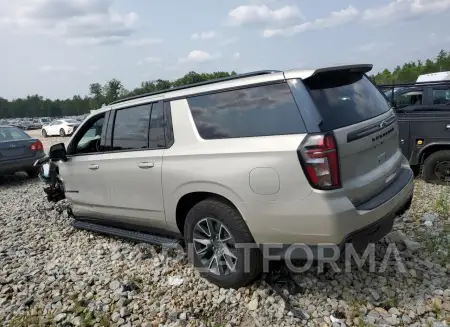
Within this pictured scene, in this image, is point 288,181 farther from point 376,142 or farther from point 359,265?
point 359,265

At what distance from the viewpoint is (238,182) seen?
3135 mm

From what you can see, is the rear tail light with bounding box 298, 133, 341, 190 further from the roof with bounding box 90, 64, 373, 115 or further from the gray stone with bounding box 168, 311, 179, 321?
the gray stone with bounding box 168, 311, 179, 321

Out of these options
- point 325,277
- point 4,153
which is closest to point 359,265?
point 325,277

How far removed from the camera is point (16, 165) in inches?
366

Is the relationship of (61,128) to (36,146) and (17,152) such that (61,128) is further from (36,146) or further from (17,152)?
(17,152)

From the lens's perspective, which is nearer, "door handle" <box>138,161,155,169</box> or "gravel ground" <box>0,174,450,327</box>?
"gravel ground" <box>0,174,450,327</box>

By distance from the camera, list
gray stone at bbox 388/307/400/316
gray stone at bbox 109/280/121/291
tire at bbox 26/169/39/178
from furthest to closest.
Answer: tire at bbox 26/169/39/178, gray stone at bbox 109/280/121/291, gray stone at bbox 388/307/400/316

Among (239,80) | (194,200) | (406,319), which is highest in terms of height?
(239,80)

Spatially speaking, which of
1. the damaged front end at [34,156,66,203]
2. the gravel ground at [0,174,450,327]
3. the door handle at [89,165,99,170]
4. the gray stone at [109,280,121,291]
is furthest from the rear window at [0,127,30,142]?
the gray stone at [109,280,121,291]

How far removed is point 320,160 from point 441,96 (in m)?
5.36

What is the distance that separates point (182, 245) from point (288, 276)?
136cm

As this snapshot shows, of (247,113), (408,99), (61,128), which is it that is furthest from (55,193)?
(61,128)

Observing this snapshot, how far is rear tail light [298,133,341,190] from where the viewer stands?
2799 millimetres

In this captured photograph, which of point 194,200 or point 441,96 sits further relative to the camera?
point 441,96
